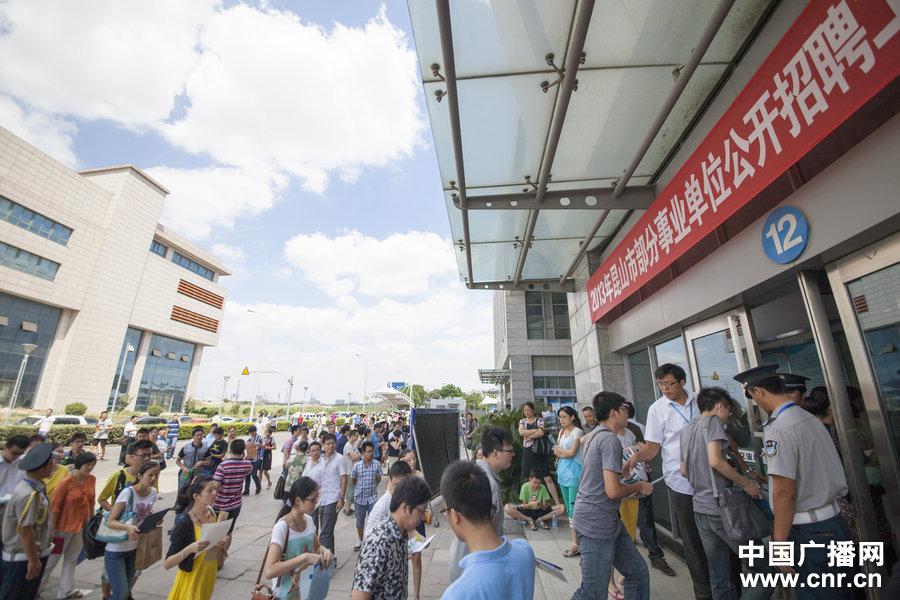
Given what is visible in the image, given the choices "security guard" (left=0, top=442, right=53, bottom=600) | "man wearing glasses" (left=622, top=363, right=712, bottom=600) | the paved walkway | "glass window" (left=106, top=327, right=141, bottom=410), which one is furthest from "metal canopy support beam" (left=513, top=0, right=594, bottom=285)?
"glass window" (left=106, top=327, right=141, bottom=410)

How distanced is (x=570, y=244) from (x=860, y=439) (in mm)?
4593

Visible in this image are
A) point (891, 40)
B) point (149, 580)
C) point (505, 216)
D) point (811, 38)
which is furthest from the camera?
point (505, 216)

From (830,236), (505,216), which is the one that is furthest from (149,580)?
(830,236)

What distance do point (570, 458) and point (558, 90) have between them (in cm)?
450

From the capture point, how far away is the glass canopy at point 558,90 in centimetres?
308

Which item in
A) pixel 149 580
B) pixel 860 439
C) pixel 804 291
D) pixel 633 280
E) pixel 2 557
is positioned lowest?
pixel 149 580

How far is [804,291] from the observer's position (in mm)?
3031

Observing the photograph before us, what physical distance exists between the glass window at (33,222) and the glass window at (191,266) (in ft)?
38.1

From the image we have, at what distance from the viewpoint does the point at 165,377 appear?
3972cm

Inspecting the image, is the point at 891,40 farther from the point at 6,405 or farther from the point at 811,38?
the point at 6,405

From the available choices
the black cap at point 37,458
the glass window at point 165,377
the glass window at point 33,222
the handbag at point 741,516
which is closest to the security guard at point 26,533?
the black cap at point 37,458

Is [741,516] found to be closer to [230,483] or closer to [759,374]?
[759,374]

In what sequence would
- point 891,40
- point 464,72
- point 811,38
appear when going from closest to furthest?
point 891,40 < point 811,38 < point 464,72

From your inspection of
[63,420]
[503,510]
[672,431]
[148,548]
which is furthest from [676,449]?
[63,420]
